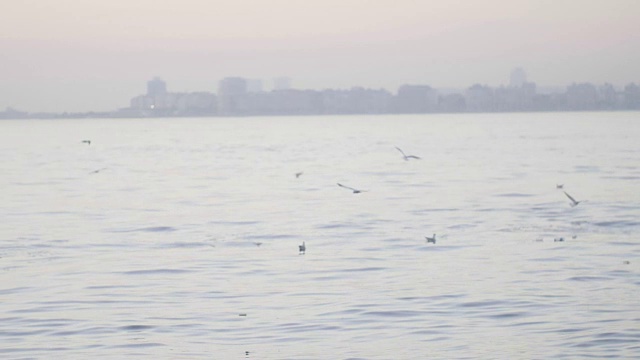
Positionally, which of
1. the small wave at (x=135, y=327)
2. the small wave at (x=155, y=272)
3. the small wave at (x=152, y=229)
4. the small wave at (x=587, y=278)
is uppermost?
the small wave at (x=135, y=327)

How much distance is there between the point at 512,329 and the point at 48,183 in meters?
36.8

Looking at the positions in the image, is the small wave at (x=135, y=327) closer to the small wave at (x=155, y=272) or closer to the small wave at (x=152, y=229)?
the small wave at (x=155, y=272)

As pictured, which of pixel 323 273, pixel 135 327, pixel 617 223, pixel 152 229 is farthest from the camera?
pixel 152 229

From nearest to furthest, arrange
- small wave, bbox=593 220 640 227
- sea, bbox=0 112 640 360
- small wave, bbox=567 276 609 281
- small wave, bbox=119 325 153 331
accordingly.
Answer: sea, bbox=0 112 640 360, small wave, bbox=119 325 153 331, small wave, bbox=567 276 609 281, small wave, bbox=593 220 640 227

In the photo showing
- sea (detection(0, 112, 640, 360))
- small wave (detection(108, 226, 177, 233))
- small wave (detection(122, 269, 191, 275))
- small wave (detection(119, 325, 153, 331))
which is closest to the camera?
sea (detection(0, 112, 640, 360))

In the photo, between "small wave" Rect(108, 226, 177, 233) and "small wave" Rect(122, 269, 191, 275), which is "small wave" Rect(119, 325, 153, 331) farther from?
"small wave" Rect(108, 226, 177, 233)

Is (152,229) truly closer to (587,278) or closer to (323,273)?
(323,273)

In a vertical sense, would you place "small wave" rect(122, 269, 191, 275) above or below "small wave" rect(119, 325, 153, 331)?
below

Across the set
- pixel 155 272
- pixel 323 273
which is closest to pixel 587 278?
pixel 323 273

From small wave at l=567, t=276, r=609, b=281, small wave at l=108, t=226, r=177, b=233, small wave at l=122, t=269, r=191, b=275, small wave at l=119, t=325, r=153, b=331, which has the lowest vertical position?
small wave at l=108, t=226, r=177, b=233

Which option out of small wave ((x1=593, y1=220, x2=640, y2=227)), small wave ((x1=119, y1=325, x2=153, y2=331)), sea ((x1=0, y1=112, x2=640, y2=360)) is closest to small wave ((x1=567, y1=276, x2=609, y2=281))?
sea ((x1=0, y1=112, x2=640, y2=360))

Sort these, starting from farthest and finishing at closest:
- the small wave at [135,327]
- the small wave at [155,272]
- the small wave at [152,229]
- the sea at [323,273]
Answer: the small wave at [152,229], the small wave at [155,272], the small wave at [135,327], the sea at [323,273]

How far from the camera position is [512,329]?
53.3ft

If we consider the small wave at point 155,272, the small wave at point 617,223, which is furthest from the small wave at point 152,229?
the small wave at point 617,223
